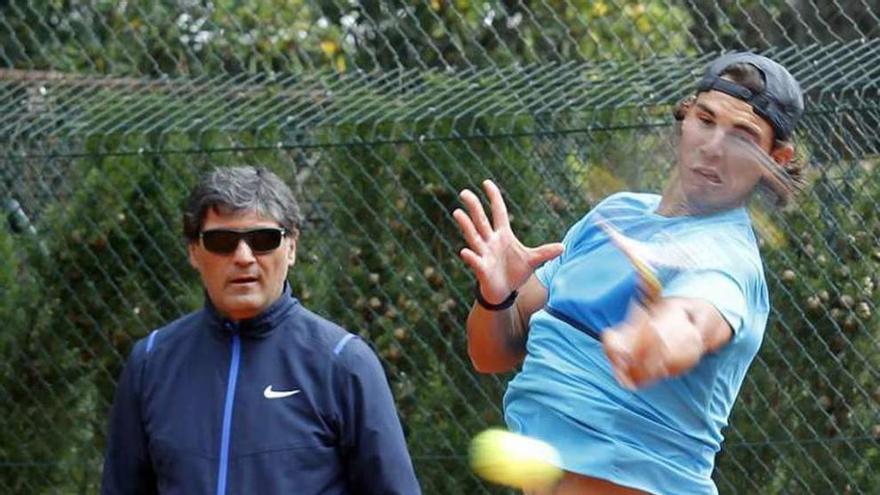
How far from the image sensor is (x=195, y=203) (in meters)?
4.50

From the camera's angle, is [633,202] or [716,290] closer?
[716,290]

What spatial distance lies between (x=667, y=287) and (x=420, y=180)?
2.83m

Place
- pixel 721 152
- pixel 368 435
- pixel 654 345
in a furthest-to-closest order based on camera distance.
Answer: pixel 368 435 < pixel 721 152 < pixel 654 345

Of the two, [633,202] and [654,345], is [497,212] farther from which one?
[654,345]

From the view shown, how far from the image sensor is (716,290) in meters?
2.89

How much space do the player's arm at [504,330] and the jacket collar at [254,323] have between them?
81cm

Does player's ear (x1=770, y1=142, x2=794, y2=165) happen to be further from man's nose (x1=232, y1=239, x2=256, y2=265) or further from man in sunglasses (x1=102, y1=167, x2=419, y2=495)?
man's nose (x1=232, y1=239, x2=256, y2=265)

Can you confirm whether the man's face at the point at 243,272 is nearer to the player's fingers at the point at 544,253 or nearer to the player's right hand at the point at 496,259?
the player's right hand at the point at 496,259

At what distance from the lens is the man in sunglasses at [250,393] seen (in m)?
4.17

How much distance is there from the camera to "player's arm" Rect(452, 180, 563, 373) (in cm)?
354

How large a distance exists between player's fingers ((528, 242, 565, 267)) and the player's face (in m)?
0.36

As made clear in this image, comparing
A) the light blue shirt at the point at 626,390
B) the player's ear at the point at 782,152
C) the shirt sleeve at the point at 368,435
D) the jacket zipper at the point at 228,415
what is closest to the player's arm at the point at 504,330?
the light blue shirt at the point at 626,390

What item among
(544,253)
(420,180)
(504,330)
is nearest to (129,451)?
(504,330)

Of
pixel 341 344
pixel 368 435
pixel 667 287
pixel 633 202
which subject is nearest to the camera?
pixel 667 287
